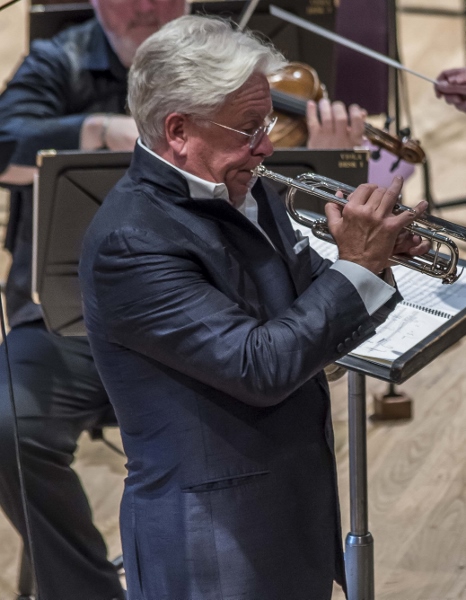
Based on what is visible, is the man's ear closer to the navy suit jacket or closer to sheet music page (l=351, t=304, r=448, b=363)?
the navy suit jacket

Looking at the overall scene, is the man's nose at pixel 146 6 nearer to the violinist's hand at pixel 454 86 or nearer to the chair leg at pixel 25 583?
the violinist's hand at pixel 454 86

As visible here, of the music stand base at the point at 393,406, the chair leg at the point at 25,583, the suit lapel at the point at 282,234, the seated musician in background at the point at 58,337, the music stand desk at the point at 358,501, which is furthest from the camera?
the music stand base at the point at 393,406

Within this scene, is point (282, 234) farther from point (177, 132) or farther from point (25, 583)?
point (25, 583)

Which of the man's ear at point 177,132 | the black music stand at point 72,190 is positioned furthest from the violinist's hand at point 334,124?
the man's ear at point 177,132

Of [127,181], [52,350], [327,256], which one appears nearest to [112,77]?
[52,350]

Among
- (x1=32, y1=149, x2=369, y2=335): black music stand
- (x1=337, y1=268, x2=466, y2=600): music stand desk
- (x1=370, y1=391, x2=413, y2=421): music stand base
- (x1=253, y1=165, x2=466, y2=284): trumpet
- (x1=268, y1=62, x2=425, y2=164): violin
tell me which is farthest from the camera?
A: (x1=370, y1=391, x2=413, y2=421): music stand base

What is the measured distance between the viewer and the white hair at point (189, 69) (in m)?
1.41

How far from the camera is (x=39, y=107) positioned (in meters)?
2.52

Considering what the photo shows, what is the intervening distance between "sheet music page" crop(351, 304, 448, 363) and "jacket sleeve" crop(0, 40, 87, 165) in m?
1.04

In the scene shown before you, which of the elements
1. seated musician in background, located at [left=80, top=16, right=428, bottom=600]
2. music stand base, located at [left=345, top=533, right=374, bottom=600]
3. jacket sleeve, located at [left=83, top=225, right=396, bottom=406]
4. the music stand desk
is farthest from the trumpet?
music stand base, located at [left=345, top=533, right=374, bottom=600]

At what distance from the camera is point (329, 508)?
5.19 ft

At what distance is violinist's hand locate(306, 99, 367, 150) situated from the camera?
2.41 meters

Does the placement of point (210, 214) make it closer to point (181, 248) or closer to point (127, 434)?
point (181, 248)

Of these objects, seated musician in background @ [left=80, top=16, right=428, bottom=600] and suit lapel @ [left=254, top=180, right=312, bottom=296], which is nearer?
seated musician in background @ [left=80, top=16, right=428, bottom=600]
